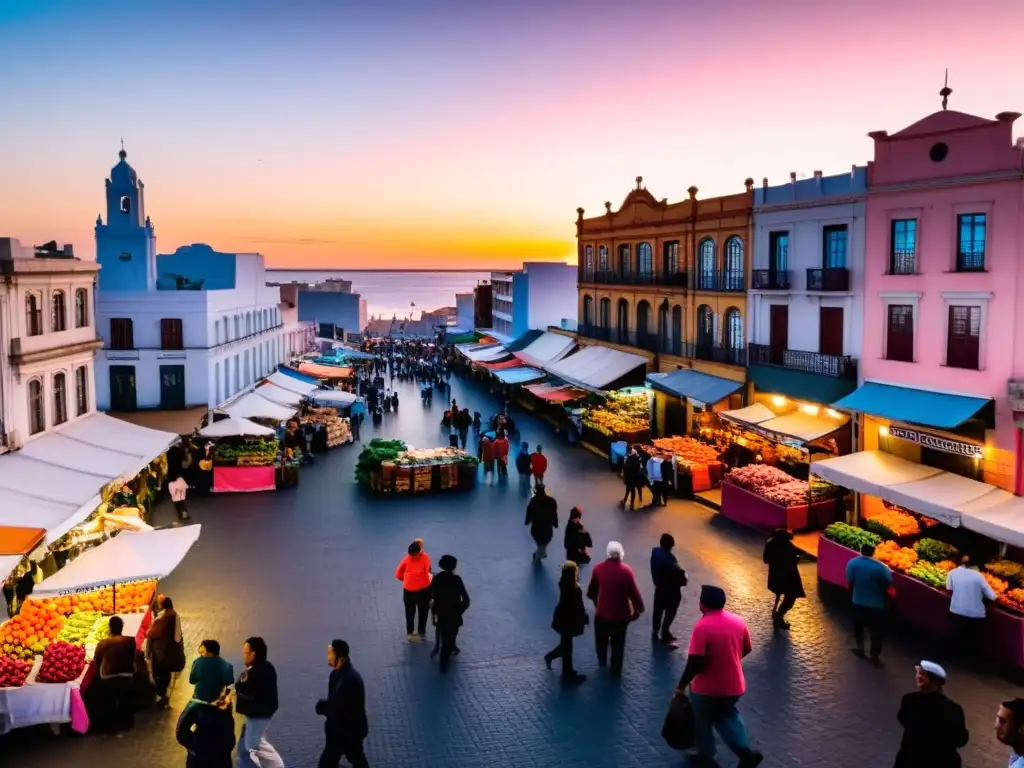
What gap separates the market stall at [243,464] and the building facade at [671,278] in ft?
45.7

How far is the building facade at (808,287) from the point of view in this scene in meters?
21.5

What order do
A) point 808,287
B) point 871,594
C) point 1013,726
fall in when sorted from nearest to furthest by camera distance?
1. point 1013,726
2. point 871,594
3. point 808,287

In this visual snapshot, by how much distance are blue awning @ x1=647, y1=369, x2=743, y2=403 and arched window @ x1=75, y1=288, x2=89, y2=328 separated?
16.8 metres

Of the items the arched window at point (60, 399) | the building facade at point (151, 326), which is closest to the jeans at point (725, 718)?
the arched window at point (60, 399)

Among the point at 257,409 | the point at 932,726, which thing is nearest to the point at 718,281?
the point at 257,409

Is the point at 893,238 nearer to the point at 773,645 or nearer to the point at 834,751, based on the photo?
the point at 773,645

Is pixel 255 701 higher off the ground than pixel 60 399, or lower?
lower

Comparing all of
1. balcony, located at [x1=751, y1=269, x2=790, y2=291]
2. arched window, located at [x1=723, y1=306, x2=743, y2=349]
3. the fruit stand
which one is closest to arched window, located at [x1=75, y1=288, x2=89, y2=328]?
the fruit stand

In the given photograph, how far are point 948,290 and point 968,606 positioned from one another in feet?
26.0

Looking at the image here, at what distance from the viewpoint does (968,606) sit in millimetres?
12438

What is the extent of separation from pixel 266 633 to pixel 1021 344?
14294 millimetres

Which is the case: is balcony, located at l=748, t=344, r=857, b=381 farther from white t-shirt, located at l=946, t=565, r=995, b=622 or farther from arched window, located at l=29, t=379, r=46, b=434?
arched window, located at l=29, t=379, r=46, b=434

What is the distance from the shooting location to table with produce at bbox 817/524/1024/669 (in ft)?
40.5

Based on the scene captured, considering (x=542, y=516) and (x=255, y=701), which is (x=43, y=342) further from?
(x=255, y=701)
